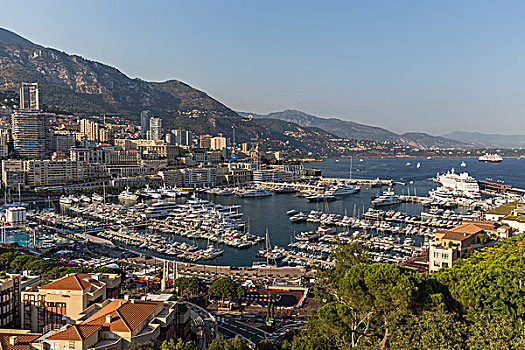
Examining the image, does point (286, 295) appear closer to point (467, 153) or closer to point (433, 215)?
point (433, 215)

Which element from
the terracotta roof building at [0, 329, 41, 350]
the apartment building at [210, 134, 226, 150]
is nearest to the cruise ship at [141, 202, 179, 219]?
the terracotta roof building at [0, 329, 41, 350]

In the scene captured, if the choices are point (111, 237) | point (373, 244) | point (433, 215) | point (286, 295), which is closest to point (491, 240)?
point (373, 244)

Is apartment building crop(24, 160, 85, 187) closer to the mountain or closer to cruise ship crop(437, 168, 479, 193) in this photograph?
the mountain

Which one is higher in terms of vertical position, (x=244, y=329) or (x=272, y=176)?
(x=272, y=176)

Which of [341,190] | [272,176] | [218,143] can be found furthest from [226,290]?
[218,143]

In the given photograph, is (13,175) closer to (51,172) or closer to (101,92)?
(51,172)

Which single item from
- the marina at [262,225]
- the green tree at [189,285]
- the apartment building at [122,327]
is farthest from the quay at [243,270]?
the apartment building at [122,327]

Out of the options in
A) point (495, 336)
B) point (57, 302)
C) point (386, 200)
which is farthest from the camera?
point (386, 200)
